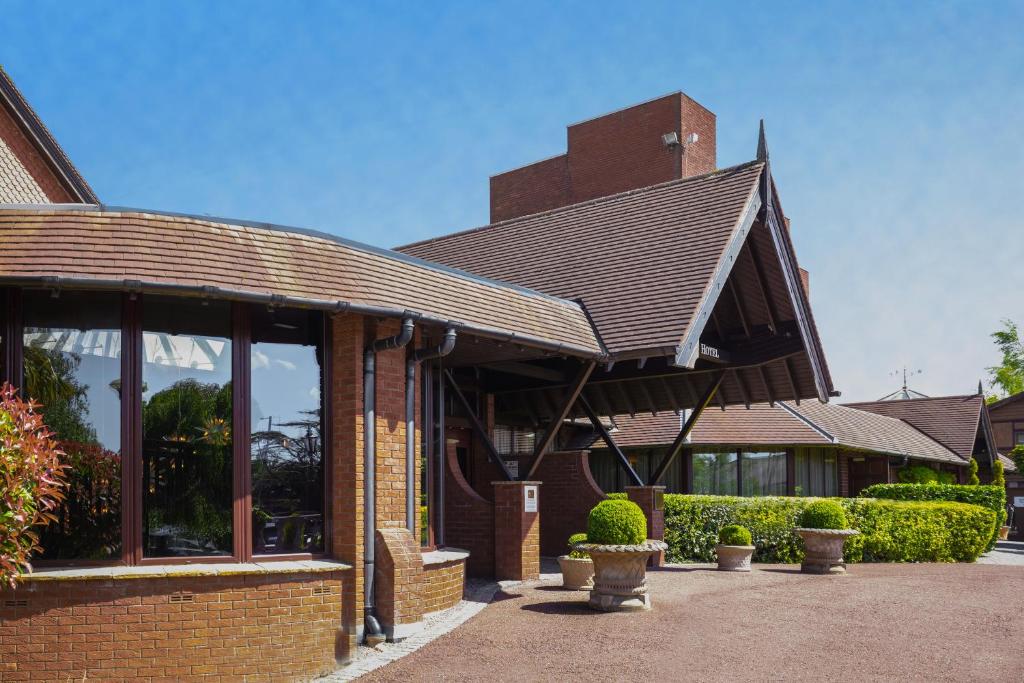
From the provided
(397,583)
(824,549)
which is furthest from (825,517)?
(397,583)

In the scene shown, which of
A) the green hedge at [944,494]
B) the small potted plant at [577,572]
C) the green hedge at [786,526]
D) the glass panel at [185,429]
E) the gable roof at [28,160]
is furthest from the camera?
the green hedge at [944,494]

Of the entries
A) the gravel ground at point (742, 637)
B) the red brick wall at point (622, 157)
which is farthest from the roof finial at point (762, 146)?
the red brick wall at point (622, 157)

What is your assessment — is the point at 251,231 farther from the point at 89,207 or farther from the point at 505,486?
the point at 505,486

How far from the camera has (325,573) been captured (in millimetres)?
9352

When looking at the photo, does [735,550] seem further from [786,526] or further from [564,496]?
[564,496]

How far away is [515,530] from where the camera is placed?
14.0m

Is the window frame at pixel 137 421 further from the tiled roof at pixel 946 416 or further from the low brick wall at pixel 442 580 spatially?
the tiled roof at pixel 946 416

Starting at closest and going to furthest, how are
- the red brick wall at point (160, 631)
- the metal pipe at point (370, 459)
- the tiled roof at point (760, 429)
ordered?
1. the red brick wall at point (160, 631)
2. the metal pipe at point (370, 459)
3. the tiled roof at point (760, 429)

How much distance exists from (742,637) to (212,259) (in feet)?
21.0

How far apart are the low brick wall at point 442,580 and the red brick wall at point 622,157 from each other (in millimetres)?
20910

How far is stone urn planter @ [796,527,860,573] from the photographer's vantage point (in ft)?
53.2

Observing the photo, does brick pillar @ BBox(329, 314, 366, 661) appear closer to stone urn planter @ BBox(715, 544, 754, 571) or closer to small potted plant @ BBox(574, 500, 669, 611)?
small potted plant @ BBox(574, 500, 669, 611)

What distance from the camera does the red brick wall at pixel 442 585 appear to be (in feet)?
36.4

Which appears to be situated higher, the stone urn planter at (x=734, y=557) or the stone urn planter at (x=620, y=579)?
the stone urn planter at (x=620, y=579)
